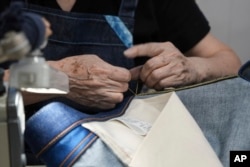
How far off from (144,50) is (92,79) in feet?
0.41

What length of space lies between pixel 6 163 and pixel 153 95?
37cm

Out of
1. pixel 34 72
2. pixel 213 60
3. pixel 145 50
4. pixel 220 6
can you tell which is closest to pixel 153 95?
pixel 145 50

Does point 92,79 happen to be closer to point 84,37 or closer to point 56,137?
point 84,37

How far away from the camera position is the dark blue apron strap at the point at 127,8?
0.89 metres

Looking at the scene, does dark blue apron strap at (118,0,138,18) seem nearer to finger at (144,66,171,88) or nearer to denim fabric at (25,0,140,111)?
denim fabric at (25,0,140,111)

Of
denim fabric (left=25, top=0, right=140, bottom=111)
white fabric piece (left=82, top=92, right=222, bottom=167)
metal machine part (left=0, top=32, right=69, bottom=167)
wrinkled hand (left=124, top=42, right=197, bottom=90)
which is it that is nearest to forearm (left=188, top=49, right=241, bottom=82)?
wrinkled hand (left=124, top=42, right=197, bottom=90)

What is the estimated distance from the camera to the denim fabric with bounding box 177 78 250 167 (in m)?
0.69

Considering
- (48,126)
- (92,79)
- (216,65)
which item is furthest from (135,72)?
(48,126)

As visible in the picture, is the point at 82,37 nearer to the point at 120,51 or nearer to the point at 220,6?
the point at 120,51

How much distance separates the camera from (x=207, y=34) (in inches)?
40.3

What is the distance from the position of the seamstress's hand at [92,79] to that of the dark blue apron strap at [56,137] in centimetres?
20

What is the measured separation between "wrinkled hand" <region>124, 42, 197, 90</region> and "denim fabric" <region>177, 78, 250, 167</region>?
0.11m

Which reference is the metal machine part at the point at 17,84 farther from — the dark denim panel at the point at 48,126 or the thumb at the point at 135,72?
the thumb at the point at 135,72

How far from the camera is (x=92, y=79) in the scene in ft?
2.55
